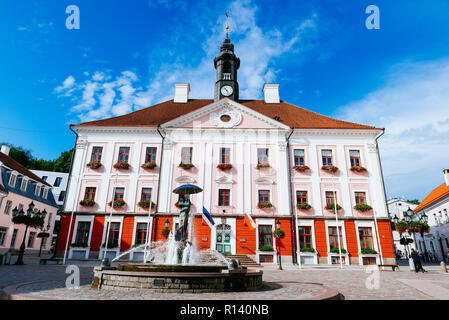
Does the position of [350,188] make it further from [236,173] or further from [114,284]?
[114,284]

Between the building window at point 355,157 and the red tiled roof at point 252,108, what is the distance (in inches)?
93.5

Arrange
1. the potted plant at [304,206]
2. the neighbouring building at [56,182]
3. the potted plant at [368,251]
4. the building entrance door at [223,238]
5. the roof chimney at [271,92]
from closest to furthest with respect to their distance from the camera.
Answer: the potted plant at [368,251] < the building entrance door at [223,238] < the potted plant at [304,206] < the roof chimney at [271,92] < the neighbouring building at [56,182]

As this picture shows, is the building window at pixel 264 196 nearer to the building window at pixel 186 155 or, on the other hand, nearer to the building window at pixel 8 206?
the building window at pixel 186 155

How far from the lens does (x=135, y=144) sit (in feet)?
86.8

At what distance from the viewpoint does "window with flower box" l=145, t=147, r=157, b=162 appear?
26.1m

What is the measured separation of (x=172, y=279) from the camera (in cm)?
800

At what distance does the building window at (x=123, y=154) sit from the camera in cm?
2619

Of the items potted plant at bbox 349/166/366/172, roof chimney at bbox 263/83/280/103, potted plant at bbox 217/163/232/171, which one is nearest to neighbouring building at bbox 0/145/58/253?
potted plant at bbox 217/163/232/171

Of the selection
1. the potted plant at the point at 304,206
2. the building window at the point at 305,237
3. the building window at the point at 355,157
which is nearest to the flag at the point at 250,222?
the building window at the point at 305,237

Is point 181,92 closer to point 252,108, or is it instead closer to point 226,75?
point 226,75

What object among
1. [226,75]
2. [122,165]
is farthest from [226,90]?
[122,165]

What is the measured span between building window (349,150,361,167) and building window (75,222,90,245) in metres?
24.7

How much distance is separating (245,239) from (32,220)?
16.1 m

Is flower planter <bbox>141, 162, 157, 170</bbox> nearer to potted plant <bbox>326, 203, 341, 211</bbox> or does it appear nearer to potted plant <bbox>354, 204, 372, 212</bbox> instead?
potted plant <bbox>326, 203, 341, 211</bbox>
